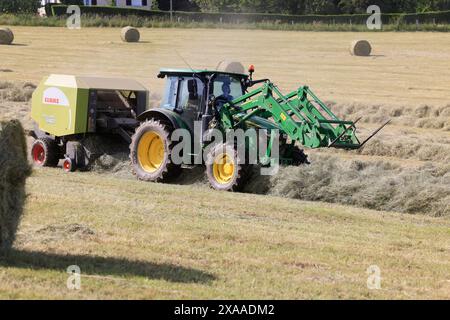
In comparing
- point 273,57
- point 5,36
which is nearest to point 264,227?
point 273,57

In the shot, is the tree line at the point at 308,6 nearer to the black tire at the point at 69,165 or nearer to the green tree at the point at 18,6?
the green tree at the point at 18,6

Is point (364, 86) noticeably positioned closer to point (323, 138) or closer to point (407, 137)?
point (407, 137)

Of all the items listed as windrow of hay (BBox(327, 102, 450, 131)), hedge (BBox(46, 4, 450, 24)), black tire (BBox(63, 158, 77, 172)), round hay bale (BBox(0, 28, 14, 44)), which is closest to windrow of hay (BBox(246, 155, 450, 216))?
black tire (BBox(63, 158, 77, 172))

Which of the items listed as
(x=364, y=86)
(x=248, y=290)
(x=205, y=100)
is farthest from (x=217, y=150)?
(x=364, y=86)

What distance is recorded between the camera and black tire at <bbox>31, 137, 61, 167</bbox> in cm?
1652

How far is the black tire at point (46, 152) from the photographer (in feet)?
54.2

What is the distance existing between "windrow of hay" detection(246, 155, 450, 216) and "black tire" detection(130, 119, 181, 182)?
1572mm

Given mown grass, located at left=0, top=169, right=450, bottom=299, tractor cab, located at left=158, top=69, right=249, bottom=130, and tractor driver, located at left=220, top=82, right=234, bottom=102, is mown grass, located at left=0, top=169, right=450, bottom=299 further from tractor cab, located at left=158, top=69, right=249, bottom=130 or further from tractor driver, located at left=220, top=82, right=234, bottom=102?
tractor driver, located at left=220, top=82, right=234, bottom=102

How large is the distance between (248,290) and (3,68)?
2589 centimetres

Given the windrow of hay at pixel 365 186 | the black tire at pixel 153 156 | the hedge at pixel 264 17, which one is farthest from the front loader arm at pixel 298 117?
the hedge at pixel 264 17

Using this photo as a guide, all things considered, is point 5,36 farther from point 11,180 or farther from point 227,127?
point 11,180

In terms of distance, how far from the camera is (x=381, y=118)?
21109 millimetres

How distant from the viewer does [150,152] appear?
15.2m

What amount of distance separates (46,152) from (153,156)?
95.9 inches
